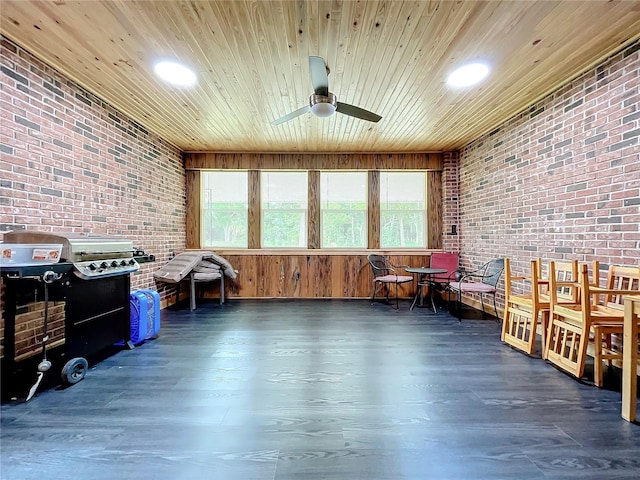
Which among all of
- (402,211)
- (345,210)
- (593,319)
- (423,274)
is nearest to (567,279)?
(593,319)

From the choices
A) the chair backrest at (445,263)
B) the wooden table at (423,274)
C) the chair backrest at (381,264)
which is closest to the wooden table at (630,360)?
the wooden table at (423,274)

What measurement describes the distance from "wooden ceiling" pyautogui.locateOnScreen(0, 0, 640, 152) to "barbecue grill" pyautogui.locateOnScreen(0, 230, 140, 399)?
1.52 meters

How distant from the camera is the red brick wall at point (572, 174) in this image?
2.44 m

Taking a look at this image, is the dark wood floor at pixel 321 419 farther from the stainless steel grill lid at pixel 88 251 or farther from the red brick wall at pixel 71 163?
the red brick wall at pixel 71 163

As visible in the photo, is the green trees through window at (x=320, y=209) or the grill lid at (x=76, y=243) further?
the green trees through window at (x=320, y=209)

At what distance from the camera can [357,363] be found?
8.46 feet

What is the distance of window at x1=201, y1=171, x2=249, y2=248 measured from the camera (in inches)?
215

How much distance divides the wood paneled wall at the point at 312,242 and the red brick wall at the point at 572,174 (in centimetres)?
107

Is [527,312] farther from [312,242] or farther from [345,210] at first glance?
[312,242]

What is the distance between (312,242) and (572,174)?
3.69m

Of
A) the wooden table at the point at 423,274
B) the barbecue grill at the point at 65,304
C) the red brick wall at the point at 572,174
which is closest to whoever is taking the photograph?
the barbecue grill at the point at 65,304

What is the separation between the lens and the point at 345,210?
18.1 ft

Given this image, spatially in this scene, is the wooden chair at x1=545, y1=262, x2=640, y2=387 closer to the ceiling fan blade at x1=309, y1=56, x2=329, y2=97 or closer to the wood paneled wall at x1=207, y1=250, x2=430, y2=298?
the ceiling fan blade at x1=309, y1=56, x2=329, y2=97

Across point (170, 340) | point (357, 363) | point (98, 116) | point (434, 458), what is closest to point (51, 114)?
point (98, 116)
